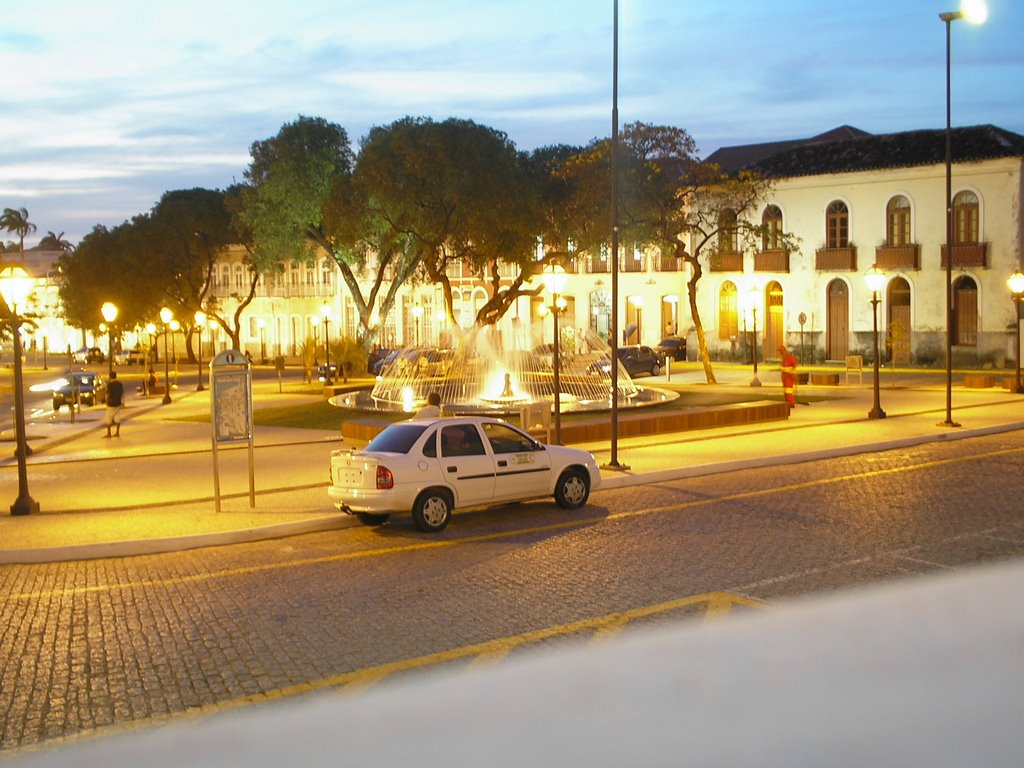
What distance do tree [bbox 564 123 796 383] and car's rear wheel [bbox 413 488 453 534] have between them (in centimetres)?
2545

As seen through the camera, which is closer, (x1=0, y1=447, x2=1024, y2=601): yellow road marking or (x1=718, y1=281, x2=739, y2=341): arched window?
(x1=0, y1=447, x2=1024, y2=601): yellow road marking

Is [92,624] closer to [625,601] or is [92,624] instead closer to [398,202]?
[625,601]

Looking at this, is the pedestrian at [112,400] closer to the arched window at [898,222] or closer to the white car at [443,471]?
the white car at [443,471]

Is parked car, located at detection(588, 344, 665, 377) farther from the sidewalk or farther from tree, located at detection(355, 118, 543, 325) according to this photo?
the sidewalk

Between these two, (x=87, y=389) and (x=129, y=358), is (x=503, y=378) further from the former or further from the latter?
(x=129, y=358)

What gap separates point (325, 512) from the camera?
628 inches

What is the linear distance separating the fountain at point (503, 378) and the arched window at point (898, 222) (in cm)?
2113

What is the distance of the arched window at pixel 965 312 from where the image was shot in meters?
50.5

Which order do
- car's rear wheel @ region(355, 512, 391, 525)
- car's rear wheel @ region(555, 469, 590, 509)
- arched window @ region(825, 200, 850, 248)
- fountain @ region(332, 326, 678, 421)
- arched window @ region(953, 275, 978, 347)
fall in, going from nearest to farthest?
car's rear wheel @ region(355, 512, 391, 525) → car's rear wheel @ region(555, 469, 590, 509) → fountain @ region(332, 326, 678, 421) → arched window @ region(953, 275, 978, 347) → arched window @ region(825, 200, 850, 248)

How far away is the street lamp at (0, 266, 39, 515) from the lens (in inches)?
647

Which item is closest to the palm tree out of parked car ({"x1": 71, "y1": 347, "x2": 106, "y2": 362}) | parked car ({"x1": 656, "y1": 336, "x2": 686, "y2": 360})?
parked car ({"x1": 71, "y1": 347, "x2": 106, "y2": 362})

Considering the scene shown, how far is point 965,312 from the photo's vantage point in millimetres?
51062

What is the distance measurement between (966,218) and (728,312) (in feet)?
44.0

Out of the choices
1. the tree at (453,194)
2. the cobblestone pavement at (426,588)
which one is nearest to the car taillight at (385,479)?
the cobblestone pavement at (426,588)
